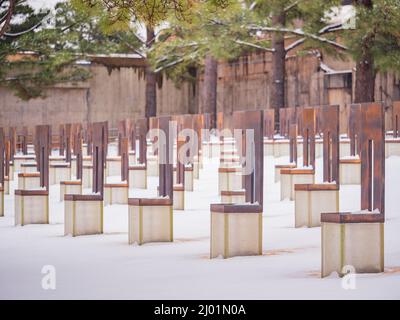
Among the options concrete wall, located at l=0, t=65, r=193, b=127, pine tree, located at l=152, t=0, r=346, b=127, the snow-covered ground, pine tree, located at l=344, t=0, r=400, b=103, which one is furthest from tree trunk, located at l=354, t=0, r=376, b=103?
concrete wall, located at l=0, t=65, r=193, b=127

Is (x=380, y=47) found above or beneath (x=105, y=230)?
above

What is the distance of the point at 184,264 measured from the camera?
308 inches

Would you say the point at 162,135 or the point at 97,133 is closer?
the point at 162,135

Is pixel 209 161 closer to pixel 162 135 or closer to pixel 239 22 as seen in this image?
pixel 239 22

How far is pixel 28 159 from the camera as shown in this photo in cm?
1797

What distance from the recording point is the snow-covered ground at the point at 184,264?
6.46 metres

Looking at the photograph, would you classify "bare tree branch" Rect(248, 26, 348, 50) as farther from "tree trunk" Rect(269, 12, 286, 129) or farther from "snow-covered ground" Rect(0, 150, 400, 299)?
"snow-covered ground" Rect(0, 150, 400, 299)

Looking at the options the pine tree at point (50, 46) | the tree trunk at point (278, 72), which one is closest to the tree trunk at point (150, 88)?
the pine tree at point (50, 46)

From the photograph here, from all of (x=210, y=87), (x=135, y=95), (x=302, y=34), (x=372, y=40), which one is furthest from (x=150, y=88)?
(x=372, y=40)

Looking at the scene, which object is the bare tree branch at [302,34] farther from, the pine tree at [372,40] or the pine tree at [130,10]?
the pine tree at [130,10]
